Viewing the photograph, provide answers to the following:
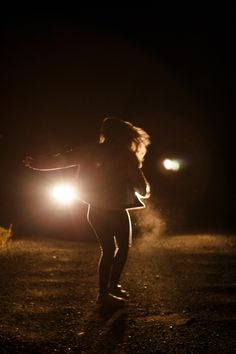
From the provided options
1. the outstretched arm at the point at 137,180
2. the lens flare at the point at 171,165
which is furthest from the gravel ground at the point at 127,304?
the lens flare at the point at 171,165

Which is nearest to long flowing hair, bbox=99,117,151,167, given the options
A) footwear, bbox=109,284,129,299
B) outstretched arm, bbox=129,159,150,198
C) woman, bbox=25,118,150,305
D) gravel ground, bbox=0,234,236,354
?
woman, bbox=25,118,150,305

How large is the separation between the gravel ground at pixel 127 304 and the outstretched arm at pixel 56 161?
1353mm

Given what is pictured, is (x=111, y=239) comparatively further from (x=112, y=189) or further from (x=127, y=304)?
(x=127, y=304)

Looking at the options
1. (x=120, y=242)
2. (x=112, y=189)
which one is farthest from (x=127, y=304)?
(x=112, y=189)

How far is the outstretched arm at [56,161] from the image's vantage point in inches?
221

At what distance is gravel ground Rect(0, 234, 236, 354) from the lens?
4.11 m

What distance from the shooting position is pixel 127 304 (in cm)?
531

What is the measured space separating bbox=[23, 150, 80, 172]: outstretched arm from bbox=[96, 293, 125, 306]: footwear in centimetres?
136

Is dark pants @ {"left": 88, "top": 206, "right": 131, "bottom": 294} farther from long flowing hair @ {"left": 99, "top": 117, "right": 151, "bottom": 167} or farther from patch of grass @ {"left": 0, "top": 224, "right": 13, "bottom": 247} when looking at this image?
patch of grass @ {"left": 0, "top": 224, "right": 13, "bottom": 247}

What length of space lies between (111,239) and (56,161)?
1.01 metres

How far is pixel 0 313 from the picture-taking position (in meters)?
4.95

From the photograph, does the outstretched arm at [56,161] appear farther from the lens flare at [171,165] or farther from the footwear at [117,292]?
the lens flare at [171,165]

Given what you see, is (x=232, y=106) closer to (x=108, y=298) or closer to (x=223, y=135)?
(x=223, y=135)

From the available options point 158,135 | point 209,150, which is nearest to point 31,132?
point 158,135
